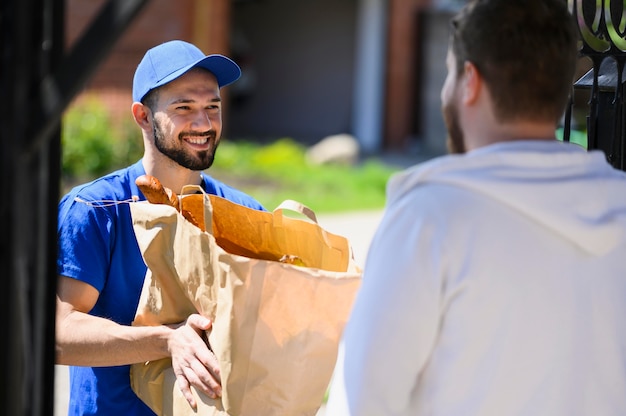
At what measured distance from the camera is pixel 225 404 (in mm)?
2332

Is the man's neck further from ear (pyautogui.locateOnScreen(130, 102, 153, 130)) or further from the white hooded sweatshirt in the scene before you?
the white hooded sweatshirt

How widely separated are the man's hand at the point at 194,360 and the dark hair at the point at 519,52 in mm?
951

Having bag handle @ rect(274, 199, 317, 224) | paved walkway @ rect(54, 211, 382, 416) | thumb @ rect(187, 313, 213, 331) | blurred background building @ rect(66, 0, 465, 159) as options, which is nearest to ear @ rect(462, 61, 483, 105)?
bag handle @ rect(274, 199, 317, 224)

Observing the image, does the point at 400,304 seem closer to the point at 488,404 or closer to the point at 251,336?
the point at 488,404

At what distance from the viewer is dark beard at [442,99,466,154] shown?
1865 mm

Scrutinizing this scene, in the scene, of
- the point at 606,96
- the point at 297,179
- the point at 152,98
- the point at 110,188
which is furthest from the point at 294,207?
the point at 297,179

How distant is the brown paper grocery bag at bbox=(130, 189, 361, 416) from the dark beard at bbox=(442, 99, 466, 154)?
0.52 m

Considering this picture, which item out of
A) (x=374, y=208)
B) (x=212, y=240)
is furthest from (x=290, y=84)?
(x=212, y=240)

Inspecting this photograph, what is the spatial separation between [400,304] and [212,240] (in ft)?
2.37

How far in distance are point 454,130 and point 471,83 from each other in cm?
11

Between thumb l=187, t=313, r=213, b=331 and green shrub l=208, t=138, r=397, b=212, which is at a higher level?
thumb l=187, t=313, r=213, b=331

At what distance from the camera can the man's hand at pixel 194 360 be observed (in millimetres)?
2357

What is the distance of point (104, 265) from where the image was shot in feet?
8.59

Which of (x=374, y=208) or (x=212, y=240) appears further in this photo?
(x=374, y=208)
